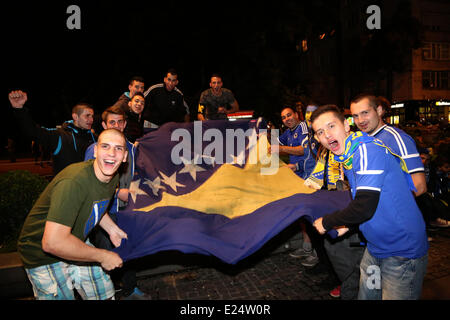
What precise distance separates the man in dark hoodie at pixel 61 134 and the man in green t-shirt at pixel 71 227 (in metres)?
1.69

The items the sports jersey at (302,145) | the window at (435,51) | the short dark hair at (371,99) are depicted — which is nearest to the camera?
the short dark hair at (371,99)

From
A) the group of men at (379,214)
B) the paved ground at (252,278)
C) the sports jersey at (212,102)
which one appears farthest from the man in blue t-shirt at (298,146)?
the group of men at (379,214)

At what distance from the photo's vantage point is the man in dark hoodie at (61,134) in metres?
3.86

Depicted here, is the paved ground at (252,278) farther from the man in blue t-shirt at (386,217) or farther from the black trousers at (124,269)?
the man in blue t-shirt at (386,217)

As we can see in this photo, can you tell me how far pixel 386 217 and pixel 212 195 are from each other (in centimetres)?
219

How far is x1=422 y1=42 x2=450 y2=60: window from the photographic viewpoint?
3353 centimetres

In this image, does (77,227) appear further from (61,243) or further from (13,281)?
(13,281)

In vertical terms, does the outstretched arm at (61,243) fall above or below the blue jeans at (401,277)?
above
